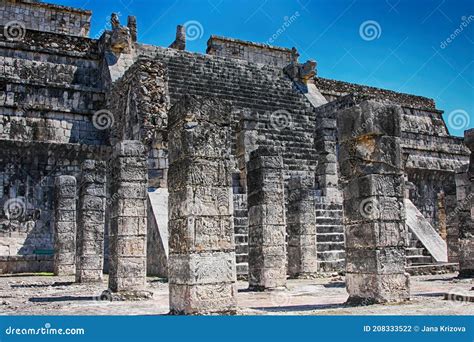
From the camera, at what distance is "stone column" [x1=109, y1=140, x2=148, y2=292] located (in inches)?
352

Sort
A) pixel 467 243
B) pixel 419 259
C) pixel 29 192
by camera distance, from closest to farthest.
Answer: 1. pixel 467 243
2. pixel 419 259
3. pixel 29 192

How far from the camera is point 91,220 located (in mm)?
12258

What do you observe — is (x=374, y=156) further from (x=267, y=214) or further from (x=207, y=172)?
(x=267, y=214)

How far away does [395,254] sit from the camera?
7594 millimetres

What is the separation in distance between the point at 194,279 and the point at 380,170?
3217 mm

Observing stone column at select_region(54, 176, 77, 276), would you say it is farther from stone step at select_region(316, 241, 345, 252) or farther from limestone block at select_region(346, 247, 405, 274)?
limestone block at select_region(346, 247, 405, 274)

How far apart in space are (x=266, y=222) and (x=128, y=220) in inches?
99.8

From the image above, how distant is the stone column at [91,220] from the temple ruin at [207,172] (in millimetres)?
31

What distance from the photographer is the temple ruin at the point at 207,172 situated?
6676 mm

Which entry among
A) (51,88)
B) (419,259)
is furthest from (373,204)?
(51,88)

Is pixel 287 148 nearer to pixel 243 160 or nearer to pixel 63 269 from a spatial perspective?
pixel 243 160

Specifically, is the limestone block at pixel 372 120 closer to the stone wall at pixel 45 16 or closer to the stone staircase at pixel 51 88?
the stone staircase at pixel 51 88

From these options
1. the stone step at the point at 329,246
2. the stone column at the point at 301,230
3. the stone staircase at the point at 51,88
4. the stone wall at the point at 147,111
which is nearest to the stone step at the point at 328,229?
the stone step at the point at 329,246

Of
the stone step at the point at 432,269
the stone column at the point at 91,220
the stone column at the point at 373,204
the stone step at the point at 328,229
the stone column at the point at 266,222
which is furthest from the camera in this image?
the stone step at the point at 328,229
